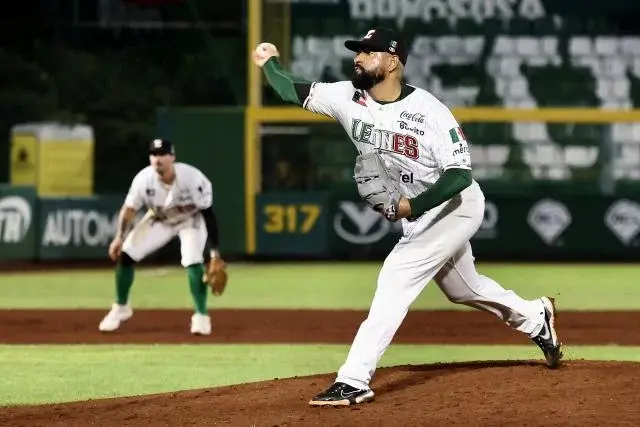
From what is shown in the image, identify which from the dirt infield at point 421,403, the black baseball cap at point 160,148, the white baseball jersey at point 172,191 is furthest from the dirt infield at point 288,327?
the dirt infield at point 421,403

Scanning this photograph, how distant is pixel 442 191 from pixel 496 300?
38.8 inches

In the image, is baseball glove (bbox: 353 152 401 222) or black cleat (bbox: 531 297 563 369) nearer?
baseball glove (bbox: 353 152 401 222)

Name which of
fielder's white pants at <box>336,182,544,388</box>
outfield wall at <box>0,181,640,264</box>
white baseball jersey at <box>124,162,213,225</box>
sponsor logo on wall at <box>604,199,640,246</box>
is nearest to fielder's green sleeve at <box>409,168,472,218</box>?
fielder's white pants at <box>336,182,544,388</box>

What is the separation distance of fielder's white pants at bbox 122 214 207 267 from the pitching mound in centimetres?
373

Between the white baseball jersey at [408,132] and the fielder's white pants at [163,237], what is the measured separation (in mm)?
4143

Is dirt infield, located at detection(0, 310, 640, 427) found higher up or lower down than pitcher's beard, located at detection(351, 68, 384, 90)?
lower down

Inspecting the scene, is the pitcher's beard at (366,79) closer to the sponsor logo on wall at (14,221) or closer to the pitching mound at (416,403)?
the pitching mound at (416,403)

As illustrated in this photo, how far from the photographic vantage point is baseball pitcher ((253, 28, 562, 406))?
5953 mm

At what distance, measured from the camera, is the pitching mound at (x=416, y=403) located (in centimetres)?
561

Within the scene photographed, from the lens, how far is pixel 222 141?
1784cm

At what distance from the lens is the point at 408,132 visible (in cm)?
610

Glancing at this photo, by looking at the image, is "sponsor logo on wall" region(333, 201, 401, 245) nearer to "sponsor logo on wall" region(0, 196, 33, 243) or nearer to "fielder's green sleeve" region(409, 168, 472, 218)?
"sponsor logo on wall" region(0, 196, 33, 243)

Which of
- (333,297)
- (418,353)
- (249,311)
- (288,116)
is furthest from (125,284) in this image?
(288,116)

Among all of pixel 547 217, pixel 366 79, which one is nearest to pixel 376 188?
pixel 366 79
